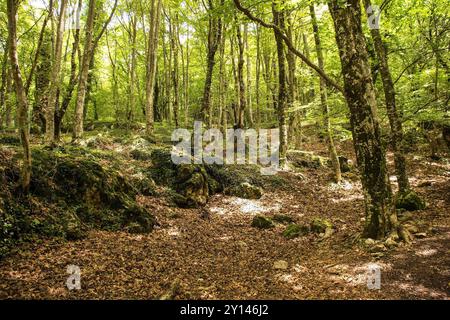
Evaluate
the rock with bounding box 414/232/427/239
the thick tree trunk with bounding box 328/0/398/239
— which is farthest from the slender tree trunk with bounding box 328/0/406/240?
the rock with bounding box 414/232/427/239

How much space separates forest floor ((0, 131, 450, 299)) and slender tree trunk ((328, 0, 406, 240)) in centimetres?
70

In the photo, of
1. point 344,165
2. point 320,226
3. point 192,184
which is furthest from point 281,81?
point 320,226

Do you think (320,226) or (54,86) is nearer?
(320,226)

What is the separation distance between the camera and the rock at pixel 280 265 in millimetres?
5793

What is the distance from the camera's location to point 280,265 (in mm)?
5867

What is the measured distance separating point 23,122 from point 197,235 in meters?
4.61

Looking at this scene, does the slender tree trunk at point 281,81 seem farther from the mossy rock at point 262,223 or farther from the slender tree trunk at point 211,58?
the mossy rock at point 262,223

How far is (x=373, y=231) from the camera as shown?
6.16 meters

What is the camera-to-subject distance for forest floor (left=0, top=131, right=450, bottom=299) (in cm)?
456

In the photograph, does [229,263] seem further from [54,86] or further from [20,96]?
[54,86]

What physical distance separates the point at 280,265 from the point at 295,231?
210 centimetres

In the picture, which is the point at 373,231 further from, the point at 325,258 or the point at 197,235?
the point at 197,235

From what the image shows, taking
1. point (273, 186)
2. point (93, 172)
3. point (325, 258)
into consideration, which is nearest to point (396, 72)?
point (273, 186)

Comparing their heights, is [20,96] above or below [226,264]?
Result: above
